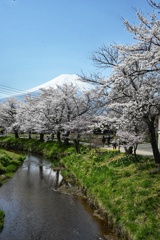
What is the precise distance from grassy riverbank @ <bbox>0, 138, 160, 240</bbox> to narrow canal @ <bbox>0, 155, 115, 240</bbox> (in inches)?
41.7

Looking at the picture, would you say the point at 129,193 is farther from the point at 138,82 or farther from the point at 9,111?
the point at 9,111

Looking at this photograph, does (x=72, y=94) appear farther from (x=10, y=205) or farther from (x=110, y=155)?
(x=10, y=205)

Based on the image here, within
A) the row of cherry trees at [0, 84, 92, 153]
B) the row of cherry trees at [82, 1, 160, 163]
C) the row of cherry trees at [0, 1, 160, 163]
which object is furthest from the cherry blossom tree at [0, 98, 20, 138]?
the row of cherry trees at [82, 1, 160, 163]

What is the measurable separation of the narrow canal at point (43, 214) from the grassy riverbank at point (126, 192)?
1059mm

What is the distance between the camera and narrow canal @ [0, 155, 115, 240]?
10344 mm

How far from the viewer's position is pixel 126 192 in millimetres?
11883

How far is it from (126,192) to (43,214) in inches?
185

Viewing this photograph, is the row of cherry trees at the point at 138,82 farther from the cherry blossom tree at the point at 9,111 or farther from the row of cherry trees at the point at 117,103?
the cherry blossom tree at the point at 9,111

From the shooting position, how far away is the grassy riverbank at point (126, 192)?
370 inches

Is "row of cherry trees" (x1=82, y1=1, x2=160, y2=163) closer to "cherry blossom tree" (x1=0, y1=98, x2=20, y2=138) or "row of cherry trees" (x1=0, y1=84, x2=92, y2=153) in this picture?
"row of cherry trees" (x1=0, y1=84, x2=92, y2=153)

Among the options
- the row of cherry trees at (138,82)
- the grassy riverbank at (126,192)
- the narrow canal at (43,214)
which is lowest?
the narrow canal at (43,214)

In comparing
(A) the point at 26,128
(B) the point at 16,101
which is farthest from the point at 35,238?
(B) the point at 16,101

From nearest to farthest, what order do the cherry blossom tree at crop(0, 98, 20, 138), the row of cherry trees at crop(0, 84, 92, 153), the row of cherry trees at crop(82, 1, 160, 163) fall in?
1. the row of cherry trees at crop(82, 1, 160, 163)
2. the row of cherry trees at crop(0, 84, 92, 153)
3. the cherry blossom tree at crop(0, 98, 20, 138)

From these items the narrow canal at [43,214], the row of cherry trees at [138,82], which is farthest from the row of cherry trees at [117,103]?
the narrow canal at [43,214]
